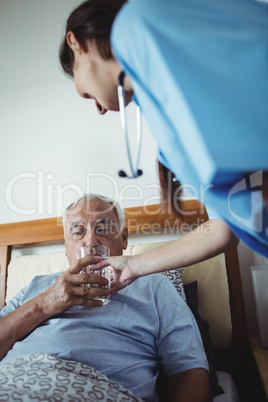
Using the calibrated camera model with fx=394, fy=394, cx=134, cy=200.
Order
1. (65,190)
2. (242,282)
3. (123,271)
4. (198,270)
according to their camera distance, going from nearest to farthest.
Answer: (123,271), (198,270), (242,282), (65,190)

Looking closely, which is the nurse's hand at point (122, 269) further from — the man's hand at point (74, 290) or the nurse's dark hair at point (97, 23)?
the nurse's dark hair at point (97, 23)

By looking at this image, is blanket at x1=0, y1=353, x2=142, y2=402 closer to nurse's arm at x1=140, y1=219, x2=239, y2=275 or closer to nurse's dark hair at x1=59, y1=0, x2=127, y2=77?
nurse's arm at x1=140, y1=219, x2=239, y2=275

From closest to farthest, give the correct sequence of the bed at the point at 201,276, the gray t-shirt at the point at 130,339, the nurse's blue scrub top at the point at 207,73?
the nurse's blue scrub top at the point at 207,73 < the gray t-shirt at the point at 130,339 < the bed at the point at 201,276

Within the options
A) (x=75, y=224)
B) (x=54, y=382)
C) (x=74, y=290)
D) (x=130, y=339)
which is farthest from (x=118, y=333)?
(x=75, y=224)

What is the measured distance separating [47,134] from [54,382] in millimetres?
1552

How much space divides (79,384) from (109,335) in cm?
31

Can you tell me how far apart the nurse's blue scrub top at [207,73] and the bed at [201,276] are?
3.08 ft

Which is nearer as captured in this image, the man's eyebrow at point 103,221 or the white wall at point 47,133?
the man's eyebrow at point 103,221

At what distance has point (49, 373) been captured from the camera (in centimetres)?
96

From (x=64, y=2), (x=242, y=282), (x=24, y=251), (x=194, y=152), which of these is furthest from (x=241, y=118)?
(x=64, y=2)

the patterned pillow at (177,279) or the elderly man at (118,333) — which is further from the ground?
the patterned pillow at (177,279)

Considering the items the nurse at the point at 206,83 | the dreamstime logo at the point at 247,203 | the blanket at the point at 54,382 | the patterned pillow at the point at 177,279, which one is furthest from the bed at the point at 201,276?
the nurse at the point at 206,83

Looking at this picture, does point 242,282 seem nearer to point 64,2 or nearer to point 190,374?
point 190,374

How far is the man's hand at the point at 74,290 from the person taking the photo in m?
1.21
